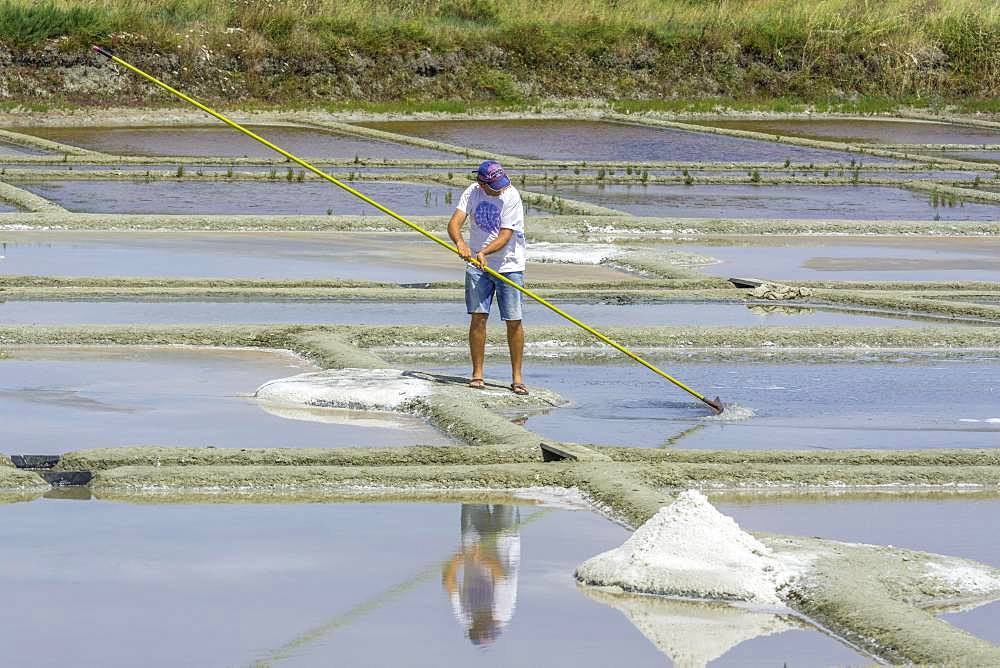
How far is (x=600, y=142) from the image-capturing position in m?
29.0

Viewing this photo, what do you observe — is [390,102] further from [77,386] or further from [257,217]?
[77,386]

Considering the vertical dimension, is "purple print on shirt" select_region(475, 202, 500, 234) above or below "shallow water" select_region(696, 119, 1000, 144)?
above

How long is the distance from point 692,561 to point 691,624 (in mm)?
437

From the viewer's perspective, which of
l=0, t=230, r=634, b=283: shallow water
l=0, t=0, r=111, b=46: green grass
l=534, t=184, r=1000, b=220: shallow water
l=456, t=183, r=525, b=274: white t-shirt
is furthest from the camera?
l=0, t=0, r=111, b=46: green grass

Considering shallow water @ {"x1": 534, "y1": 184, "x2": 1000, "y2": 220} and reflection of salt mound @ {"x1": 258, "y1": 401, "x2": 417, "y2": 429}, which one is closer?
reflection of salt mound @ {"x1": 258, "y1": 401, "x2": 417, "y2": 429}

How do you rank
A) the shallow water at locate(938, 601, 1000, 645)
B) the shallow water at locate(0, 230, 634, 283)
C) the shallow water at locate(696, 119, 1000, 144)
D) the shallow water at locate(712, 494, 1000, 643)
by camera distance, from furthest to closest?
1. the shallow water at locate(696, 119, 1000, 144)
2. the shallow water at locate(0, 230, 634, 283)
3. the shallow water at locate(712, 494, 1000, 643)
4. the shallow water at locate(938, 601, 1000, 645)

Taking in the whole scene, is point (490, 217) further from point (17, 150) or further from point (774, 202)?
point (17, 150)

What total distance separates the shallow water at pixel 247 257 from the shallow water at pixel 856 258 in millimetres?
1440

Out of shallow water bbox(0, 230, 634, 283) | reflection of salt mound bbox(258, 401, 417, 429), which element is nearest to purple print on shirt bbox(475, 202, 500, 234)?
reflection of salt mound bbox(258, 401, 417, 429)

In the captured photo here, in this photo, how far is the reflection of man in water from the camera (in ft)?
18.0

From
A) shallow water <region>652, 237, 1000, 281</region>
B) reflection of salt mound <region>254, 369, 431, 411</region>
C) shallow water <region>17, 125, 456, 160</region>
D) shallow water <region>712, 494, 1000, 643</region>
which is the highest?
shallow water <region>712, 494, 1000, 643</region>

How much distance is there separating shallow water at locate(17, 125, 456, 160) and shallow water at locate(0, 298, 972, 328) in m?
12.6

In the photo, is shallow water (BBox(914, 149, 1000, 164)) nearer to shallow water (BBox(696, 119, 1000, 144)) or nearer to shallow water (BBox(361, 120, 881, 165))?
shallow water (BBox(361, 120, 881, 165))

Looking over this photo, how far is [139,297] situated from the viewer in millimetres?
12602
